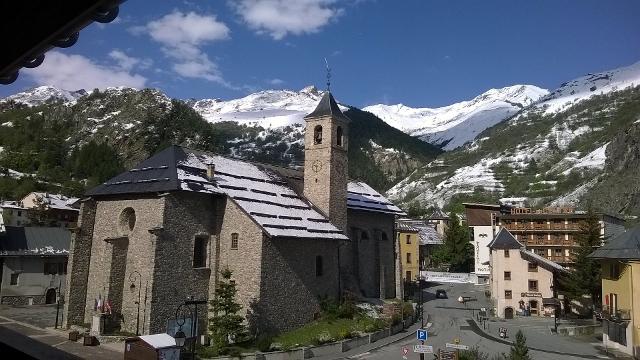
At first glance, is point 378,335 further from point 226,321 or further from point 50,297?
point 50,297

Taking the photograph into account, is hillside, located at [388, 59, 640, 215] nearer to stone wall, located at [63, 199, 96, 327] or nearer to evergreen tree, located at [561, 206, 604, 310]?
evergreen tree, located at [561, 206, 604, 310]

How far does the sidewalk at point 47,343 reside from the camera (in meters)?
3.54

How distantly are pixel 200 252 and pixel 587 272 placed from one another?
38.1 m

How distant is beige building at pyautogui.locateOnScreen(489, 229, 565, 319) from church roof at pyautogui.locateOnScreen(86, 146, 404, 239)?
2378cm

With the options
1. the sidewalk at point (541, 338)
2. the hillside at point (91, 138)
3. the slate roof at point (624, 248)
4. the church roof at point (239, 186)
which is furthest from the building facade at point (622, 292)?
the hillside at point (91, 138)

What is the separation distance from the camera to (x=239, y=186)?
37.1 meters

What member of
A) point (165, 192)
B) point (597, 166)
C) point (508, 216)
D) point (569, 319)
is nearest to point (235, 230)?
point (165, 192)

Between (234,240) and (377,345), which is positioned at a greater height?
(234,240)

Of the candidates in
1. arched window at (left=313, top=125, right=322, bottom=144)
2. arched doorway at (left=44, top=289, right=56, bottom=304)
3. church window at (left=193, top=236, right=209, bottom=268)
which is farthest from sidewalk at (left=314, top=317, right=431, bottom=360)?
arched doorway at (left=44, top=289, right=56, bottom=304)

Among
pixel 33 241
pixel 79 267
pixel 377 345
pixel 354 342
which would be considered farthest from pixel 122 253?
pixel 33 241

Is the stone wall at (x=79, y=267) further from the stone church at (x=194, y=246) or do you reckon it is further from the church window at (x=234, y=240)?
the church window at (x=234, y=240)

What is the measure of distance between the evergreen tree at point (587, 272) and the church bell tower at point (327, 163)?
2503cm

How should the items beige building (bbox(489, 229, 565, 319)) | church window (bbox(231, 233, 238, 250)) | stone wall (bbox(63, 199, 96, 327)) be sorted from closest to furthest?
stone wall (bbox(63, 199, 96, 327)), church window (bbox(231, 233, 238, 250)), beige building (bbox(489, 229, 565, 319))

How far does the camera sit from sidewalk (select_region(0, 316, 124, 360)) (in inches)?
139
